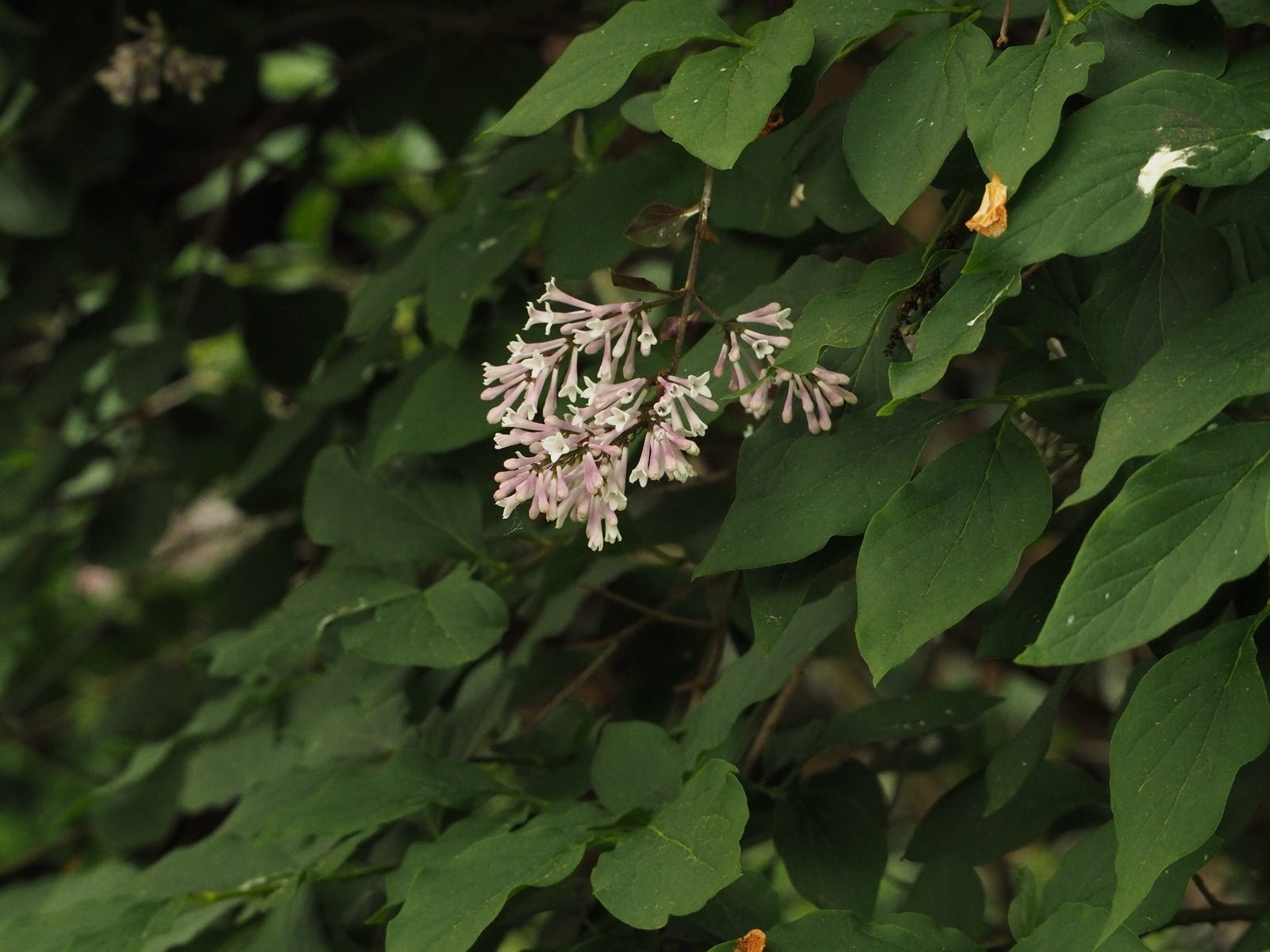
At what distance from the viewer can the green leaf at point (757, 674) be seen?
0.87 meters

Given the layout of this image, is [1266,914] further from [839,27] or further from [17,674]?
[17,674]

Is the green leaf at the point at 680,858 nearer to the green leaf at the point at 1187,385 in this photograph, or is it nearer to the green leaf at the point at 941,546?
the green leaf at the point at 941,546

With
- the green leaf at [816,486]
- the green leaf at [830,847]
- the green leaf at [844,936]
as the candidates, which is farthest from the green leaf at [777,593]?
the green leaf at [830,847]

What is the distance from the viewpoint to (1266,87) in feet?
2.16

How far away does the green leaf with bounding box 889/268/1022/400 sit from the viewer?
0.60 metres

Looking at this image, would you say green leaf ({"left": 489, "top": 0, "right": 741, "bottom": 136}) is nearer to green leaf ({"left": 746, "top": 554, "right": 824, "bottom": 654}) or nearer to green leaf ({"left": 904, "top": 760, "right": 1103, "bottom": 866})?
green leaf ({"left": 746, "top": 554, "right": 824, "bottom": 654})

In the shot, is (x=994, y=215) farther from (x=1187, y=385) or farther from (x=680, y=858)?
(x=680, y=858)

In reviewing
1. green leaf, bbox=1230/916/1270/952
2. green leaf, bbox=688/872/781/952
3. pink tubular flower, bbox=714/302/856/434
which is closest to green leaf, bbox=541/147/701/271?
pink tubular flower, bbox=714/302/856/434

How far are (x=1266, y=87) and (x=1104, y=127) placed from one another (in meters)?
0.11

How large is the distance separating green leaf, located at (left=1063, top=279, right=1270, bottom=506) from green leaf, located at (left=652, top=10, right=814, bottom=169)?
0.22 m

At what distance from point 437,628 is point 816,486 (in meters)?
0.31

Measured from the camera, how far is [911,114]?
0.69 metres

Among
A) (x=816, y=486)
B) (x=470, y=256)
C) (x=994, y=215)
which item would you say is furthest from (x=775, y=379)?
(x=470, y=256)

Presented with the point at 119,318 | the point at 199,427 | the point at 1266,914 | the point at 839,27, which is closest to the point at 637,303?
the point at 839,27
